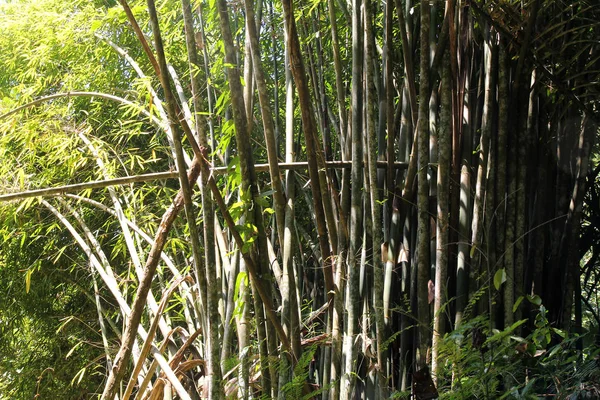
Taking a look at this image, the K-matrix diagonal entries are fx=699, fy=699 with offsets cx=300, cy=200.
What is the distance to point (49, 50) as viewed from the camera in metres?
3.54

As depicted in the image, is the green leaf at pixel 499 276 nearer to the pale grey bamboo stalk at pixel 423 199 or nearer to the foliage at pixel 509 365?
the foliage at pixel 509 365

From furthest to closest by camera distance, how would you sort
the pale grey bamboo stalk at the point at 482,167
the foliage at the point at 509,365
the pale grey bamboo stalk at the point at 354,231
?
the pale grey bamboo stalk at the point at 482,167, the pale grey bamboo stalk at the point at 354,231, the foliage at the point at 509,365

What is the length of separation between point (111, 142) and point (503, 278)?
8.75 ft

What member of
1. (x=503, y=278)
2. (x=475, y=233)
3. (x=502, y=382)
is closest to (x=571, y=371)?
(x=502, y=382)

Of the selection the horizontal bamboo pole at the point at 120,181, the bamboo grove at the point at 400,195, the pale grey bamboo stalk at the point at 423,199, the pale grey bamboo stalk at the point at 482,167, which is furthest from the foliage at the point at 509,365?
the horizontal bamboo pole at the point at 120,181

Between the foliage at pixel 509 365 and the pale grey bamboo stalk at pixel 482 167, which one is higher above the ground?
the pale grey bamboo stalk at pixel 482 167

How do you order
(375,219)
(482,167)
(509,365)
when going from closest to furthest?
(509,365) < (375,219) < (482,167)

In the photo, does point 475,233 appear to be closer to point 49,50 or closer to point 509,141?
point 509,141

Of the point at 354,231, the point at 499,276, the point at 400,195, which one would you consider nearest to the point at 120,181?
the point at 354,231

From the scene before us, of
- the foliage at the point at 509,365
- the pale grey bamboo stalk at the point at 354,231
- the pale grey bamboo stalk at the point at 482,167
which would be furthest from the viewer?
the pale grey bamboo stalk at the point at 482,167

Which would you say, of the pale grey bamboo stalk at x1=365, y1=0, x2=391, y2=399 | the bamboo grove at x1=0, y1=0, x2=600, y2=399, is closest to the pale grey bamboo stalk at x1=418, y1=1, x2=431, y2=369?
the bamboo grove at x1=0, y1=0, x2=600, y2=399

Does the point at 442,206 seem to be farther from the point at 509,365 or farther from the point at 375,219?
the point at 509,365

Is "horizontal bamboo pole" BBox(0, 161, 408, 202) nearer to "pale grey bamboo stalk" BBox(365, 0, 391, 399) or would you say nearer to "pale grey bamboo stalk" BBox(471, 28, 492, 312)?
"pale grey bamboo stalk" BBox(365, 0, 391, 399)

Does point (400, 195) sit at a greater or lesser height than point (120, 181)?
lesser
